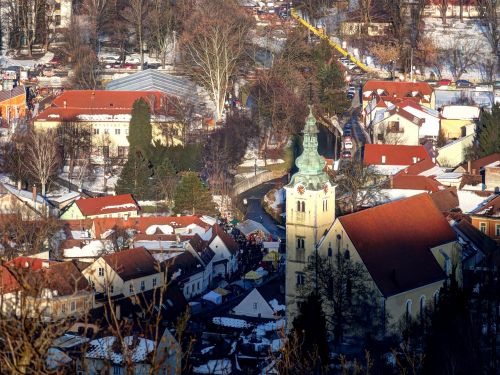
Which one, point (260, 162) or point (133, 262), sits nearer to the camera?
point (133, 262)

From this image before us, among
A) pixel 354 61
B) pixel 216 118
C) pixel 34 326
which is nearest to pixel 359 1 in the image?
pixel 354 61

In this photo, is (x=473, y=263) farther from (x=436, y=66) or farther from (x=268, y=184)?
(x=436, y=66)

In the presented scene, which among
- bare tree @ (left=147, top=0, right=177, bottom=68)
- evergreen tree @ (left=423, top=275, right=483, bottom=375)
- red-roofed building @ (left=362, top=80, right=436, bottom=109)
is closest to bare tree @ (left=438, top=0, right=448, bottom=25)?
bare tree @ (left=147, top=0, right=177, bottom=68)

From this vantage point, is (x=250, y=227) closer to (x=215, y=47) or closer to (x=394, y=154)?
Result: (x=394, y=154)

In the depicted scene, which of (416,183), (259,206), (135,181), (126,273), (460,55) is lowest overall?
(259,206)

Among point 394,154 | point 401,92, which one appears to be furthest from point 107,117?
point 401,92
